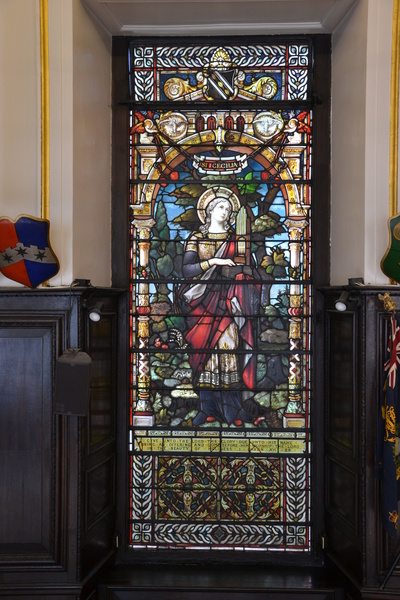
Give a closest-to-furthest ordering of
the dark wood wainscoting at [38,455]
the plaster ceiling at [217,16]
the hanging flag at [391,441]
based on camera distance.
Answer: the hanging flag at [391,441]
the dark wood wainscoting at [38,455]
the plaster ceiling at [217,16]

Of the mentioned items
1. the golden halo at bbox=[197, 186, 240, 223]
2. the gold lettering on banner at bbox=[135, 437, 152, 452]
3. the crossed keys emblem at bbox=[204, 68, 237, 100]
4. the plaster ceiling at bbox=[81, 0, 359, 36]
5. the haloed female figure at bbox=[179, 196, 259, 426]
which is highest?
the plaster ceiling at bbox=[81, 0, 359, 36]

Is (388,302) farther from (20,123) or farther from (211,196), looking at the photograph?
(20,123)

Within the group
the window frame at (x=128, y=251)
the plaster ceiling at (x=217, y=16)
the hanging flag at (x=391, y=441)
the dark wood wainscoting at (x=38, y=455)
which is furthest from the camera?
the window frame at (x=128, y=251)

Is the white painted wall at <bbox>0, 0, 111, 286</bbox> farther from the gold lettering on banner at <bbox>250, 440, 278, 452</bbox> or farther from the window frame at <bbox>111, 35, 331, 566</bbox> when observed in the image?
the gold lettering on banner at <bbox>250, 440, 278, 452</bbox>

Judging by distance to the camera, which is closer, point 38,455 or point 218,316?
point 38,455

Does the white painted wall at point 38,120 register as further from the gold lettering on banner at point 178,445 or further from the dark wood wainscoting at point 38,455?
the gold lettering on banner at point 178,445

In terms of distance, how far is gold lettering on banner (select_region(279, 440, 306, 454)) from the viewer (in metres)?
3.92

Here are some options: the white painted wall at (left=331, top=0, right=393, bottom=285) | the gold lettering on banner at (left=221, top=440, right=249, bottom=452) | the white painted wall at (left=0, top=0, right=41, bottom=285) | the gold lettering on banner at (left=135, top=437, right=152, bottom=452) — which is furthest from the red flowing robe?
the white painted wall at (left=0, top=0, right=41, bottom=285)

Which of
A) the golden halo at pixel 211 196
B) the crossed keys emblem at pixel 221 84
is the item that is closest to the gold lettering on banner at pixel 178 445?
the golden halo at pixel 211 196

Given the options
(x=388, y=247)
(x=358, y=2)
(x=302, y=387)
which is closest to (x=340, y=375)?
(x=302, y=387)

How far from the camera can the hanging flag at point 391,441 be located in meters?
3.20

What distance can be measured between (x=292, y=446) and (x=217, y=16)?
253 cm

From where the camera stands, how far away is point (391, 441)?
3.21m

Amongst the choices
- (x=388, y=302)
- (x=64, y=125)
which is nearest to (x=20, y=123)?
(x=64, y=125)
